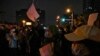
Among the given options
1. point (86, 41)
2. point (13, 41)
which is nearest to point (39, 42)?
point (13, 41)

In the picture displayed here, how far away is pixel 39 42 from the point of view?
14.7m

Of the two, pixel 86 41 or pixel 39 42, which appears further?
pixel 39 42

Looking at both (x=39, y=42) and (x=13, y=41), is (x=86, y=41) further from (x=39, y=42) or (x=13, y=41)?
(x=13, y=41)

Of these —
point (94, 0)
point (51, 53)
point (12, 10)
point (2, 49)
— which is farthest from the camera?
point (12, 10)

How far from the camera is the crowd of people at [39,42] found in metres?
5.57

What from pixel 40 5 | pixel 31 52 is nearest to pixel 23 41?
pixel 31 52

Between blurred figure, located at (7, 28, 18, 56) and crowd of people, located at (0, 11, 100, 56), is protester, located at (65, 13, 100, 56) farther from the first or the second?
blurred figure, located at (7, 28, 18, 56)

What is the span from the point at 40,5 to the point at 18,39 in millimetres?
42646

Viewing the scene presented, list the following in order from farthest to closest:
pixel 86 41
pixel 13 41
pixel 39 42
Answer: pixel 13 41, pixel 39 42, pixel 86 41

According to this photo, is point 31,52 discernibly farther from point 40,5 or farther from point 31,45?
point 40,5

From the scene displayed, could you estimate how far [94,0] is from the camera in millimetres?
20141

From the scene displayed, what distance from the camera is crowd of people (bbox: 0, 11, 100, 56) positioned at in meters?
5.57

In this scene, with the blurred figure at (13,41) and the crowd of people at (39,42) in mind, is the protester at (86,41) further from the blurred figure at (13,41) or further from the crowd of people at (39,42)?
the blurred figure at (13,41)

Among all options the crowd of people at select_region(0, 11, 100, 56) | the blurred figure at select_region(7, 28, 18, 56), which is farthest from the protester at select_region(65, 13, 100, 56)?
the blurred figure at select_region(7, 28, 18, 56)
